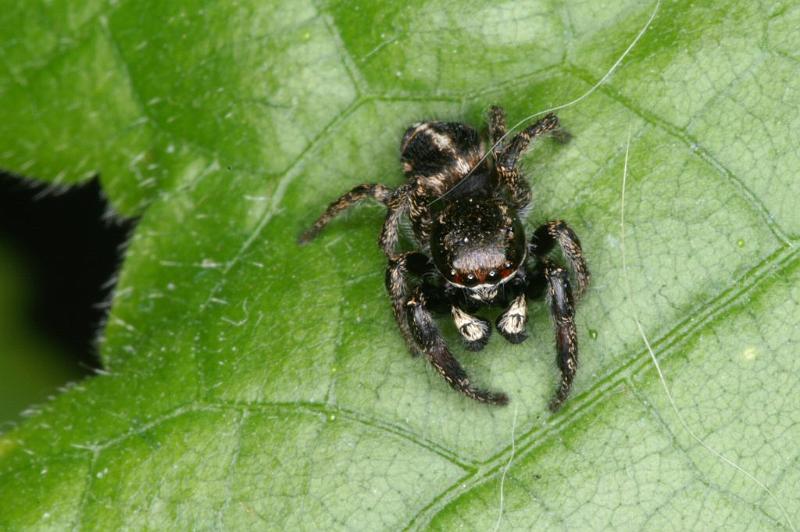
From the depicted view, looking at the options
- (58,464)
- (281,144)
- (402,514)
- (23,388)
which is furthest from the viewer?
(23,388)

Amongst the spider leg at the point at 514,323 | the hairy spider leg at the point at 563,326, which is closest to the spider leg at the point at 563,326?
the hairy spider leg at the point at 563,326

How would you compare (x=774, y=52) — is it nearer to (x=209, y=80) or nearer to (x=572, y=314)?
(x=572, y=314)

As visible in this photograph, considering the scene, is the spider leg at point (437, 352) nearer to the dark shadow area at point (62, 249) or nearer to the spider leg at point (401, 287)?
the spider leg at point (401, 287)

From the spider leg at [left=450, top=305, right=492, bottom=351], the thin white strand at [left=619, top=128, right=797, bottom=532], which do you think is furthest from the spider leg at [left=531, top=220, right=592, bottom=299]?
the spider leg at [left=450, top=305, right=492, bottom=351]

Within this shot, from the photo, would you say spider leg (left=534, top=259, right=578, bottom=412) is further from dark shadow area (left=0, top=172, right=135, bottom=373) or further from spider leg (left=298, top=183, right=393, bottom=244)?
dark shadow area (left=0, top=172, right=135, bottom=373)

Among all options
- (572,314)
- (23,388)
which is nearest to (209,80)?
(23,388)
